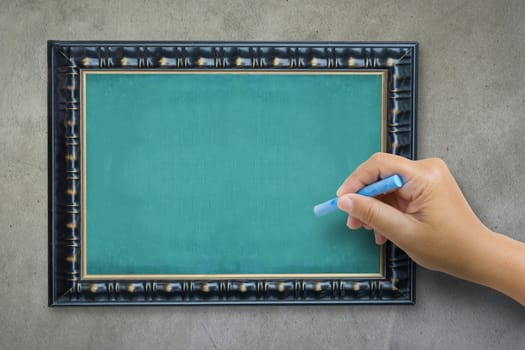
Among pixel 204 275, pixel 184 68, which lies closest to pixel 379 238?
pixel 204 275

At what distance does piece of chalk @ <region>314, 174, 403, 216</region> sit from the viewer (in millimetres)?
557

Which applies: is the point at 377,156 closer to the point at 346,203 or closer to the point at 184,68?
the point at 346,203

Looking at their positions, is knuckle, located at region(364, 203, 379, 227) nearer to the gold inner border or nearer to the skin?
the skin

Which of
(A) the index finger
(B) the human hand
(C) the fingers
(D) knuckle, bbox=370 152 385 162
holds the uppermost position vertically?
(D) knuckle, bbox=370 152 385 162

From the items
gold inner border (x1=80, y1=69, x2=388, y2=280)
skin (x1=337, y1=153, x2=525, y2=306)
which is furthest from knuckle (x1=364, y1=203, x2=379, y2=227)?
gold inner border (x1=80, y1=69, x2=388, y2=280)

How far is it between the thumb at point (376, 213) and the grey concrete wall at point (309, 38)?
15 centimetres

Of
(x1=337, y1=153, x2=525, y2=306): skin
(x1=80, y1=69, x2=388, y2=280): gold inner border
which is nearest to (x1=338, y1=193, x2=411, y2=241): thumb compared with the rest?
(x1=337, y1=153, x2=525, y2=306): skin

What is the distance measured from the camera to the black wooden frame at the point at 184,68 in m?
0.64

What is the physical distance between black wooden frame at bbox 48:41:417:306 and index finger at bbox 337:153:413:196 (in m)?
0.06

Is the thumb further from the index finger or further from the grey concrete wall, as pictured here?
the grey concrete wall

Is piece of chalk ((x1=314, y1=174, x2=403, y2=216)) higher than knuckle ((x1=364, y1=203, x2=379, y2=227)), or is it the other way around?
piece of chalk ((x1=314, y1=174, x2=403, y2=216))

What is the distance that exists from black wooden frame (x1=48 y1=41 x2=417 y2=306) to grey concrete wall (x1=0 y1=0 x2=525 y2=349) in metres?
0.02

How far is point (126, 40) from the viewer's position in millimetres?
648

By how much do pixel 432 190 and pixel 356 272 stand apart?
198 mm
